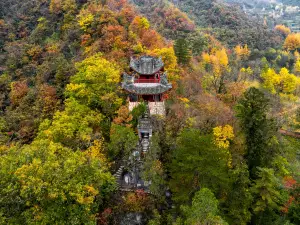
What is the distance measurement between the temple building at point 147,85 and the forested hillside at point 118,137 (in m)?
1.01

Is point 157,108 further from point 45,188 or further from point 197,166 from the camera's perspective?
point 45,188

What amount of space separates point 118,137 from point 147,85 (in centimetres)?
714

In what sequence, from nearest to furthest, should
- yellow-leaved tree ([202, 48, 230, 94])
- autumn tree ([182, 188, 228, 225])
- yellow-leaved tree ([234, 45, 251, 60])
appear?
autumn tree ([182, 188, 228, 225]) → yellow-leaved tree ([202, 48, 230, 94]) → yellow-leaved tree ([234, 45, 251, 60])

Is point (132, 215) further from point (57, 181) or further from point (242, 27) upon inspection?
point (242, 27)

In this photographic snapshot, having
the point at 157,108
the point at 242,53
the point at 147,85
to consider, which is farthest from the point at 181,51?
the point at 242,53

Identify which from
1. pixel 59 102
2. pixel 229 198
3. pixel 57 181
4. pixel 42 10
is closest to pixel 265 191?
pixel 229 198

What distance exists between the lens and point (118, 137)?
63.6 feet

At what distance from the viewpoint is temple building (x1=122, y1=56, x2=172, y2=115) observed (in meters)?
24.0

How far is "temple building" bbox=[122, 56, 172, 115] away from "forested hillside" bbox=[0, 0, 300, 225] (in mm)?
1007

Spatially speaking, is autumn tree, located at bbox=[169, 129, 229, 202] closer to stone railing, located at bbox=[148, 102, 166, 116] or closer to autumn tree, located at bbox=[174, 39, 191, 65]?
stone railing, located at bbox=[148, 102, 166, 116]

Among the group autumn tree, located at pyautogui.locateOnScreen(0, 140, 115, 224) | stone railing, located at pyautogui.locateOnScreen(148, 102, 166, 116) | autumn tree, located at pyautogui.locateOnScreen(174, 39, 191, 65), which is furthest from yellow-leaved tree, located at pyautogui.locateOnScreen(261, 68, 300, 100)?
autumn tree, located at pyautogui.locateOnScreen(0, 140, 115, 224)

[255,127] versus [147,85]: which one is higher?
[147,85]

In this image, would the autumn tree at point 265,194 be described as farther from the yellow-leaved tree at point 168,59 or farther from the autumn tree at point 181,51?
the autumn tree at point 181,51

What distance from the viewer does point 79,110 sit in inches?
914
